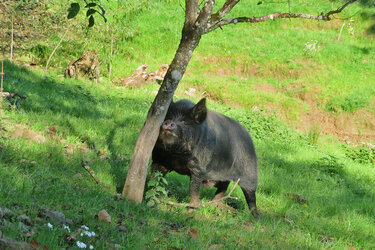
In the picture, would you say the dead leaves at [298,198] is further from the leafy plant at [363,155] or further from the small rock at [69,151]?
the leafy plant at [363,155]

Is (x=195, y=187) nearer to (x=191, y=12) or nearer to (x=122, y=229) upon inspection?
(x=122, y=229)

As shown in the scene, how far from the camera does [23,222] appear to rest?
3.41 metres

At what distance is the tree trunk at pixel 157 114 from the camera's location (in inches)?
184

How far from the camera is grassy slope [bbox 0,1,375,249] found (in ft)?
13.4

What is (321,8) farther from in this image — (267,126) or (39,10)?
(39,10)

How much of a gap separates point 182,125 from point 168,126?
28 cm

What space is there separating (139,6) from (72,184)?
13736 millimetres

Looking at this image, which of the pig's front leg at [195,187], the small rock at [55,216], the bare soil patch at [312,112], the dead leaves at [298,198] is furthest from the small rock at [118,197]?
the bare soil patch at [312,112]

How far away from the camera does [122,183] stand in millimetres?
5602

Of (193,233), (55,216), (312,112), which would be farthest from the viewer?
(312,112)

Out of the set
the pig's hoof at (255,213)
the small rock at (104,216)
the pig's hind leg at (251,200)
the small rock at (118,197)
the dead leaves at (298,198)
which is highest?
the small rock at (104,216)

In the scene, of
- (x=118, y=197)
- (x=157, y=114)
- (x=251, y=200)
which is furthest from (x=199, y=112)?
(x=251, y=200)

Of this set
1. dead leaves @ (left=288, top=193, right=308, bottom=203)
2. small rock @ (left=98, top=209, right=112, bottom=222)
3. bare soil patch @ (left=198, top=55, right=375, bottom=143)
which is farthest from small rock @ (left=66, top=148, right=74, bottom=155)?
bare soil patch @ (left=198, top=55, right=375, bottom=143)

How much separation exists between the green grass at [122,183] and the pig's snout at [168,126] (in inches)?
37.3
